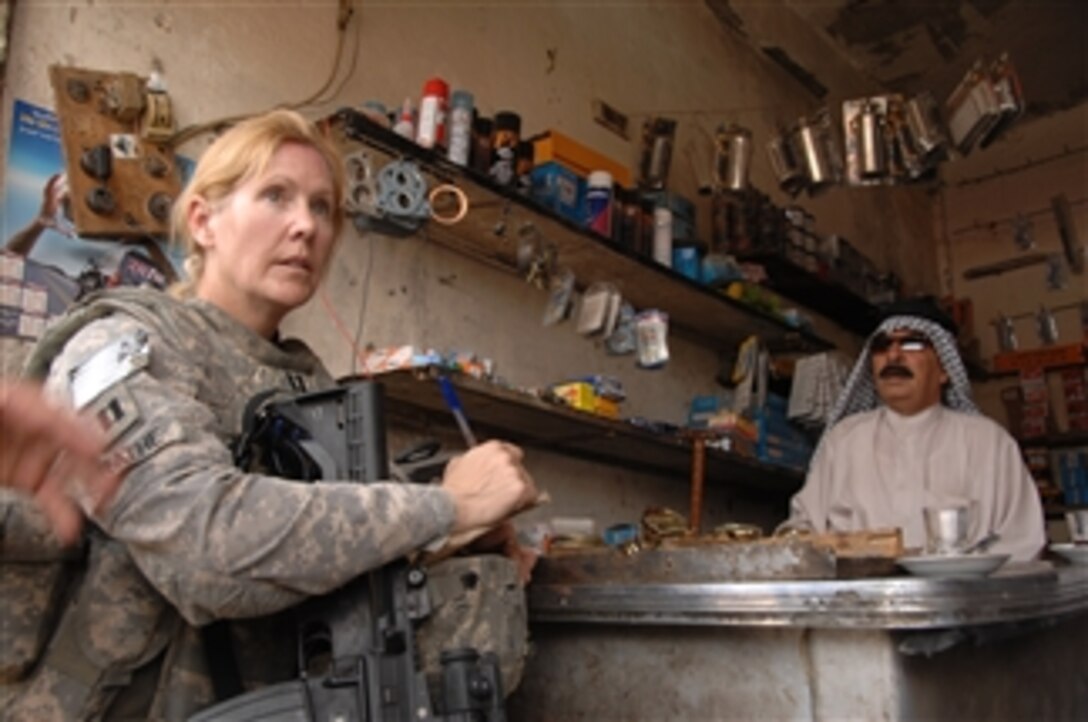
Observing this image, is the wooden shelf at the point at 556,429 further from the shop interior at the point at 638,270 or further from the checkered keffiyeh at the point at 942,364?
the checkered keffiyeh at the point at 942,364

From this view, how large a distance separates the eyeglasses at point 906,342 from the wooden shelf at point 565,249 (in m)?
0.51

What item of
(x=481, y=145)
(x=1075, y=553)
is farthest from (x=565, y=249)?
(x=1075, y=553)

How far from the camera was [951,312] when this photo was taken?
19.9 ft

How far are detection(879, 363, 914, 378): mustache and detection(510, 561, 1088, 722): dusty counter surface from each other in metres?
1.37

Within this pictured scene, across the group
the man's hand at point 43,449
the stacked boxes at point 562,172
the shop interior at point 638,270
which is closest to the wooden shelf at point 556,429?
the shop interior at point 638,270

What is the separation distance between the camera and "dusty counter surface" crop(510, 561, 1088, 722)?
1.29 metres

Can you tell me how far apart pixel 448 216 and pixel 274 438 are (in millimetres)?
1409

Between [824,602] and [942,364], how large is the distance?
2207 mm

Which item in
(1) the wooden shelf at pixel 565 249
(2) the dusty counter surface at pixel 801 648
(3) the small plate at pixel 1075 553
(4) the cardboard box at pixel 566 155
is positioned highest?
(4) the cardboard box at pixel 566 155

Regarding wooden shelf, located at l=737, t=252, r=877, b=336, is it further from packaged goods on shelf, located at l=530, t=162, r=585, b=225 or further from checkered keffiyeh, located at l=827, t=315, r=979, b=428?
packaged goods on shelf, located at l=530, t=162, r=585, b=225

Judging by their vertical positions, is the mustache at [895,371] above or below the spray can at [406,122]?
below

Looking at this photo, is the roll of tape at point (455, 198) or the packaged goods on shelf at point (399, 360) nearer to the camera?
the packaged goods on shelf at point (399, 360)

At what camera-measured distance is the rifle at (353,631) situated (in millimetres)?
1099

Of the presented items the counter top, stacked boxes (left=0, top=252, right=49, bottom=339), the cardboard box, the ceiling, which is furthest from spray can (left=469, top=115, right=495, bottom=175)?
the ceiling
